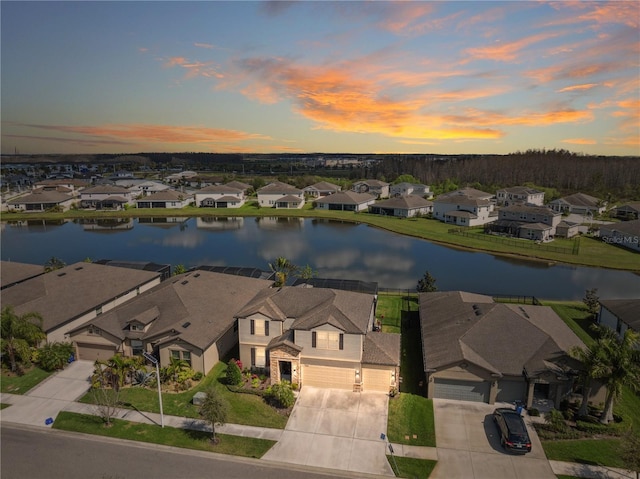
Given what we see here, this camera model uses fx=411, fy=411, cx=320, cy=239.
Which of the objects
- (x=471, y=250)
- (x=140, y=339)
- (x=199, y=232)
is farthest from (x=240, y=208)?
(x=140, y=339)

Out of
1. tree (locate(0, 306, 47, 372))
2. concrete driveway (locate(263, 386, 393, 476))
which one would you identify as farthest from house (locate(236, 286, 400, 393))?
tree (locate(0, 306, 47, 372))

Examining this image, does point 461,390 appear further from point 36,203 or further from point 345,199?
point 36,203

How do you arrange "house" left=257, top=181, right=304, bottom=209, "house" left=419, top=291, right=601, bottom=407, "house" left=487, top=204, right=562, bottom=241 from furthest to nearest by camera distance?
1. "house" left=257, top=181, right=304, bottom=209
2. "house" left=487, top=204, right=562, bottom=241
3. "house" left=419, top=291, right=601, bottom=407

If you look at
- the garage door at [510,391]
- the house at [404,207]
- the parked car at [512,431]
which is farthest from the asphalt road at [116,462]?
the house at [404,207]

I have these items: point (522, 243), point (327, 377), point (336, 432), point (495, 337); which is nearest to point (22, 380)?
point (327, 377)

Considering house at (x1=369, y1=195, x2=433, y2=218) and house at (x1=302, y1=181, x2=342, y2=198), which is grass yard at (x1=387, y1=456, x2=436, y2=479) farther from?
house at (x1=302, y1=181, x2=342, y2=198)

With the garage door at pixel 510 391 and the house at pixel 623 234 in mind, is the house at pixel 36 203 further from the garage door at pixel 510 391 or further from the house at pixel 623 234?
the house at pixel 623 234
